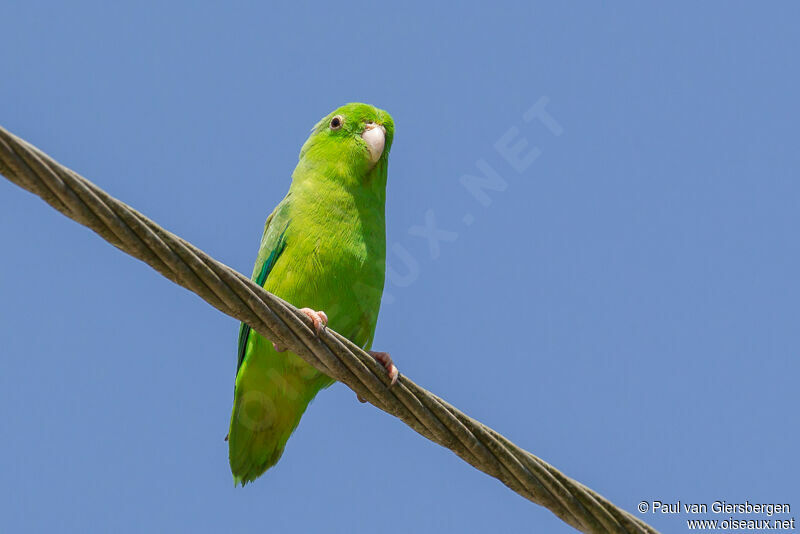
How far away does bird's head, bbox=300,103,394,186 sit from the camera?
17.9ft

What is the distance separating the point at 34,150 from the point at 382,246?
115 inches

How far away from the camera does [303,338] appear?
10.9 ft

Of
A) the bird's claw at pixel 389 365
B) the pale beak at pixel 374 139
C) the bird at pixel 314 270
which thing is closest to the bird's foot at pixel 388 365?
the bird's claw at pixel 389 365

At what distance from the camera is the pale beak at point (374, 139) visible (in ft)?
18.1

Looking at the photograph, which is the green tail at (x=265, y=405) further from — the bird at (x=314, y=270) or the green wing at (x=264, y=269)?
the green wing at (x=264, y=269)

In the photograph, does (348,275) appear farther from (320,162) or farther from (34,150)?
(34,150)

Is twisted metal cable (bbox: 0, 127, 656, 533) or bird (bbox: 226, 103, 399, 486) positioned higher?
bird (bbox: 226, 103, 399, 486)

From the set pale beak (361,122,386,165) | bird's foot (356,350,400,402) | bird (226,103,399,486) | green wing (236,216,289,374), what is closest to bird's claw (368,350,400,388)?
bird's foot (356,350,400,402)

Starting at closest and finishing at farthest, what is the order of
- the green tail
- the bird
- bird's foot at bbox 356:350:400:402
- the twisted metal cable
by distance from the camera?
the twisted metal cable
bird's foot at bbox 356:350:400:402
the bird
the green tail

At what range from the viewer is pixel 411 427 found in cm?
366

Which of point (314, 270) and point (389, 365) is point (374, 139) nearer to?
point (314, 270)

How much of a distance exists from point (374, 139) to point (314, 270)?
120cm

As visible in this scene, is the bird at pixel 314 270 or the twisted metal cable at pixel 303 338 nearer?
the twisted metal cable at pixel 303 338

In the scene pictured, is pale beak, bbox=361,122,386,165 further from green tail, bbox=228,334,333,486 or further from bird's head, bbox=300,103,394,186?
green tail, bbox=228,334,333,486
